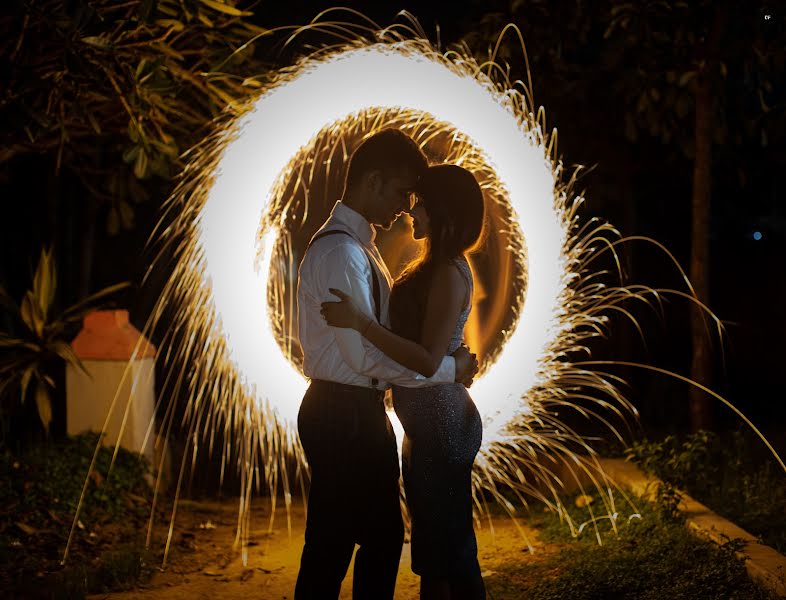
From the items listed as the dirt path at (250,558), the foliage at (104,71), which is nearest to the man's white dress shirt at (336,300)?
the dirt path at (250,558)

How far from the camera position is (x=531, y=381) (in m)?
6.27

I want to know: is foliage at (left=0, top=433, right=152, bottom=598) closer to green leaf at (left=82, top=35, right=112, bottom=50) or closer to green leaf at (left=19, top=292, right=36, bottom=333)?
green leaf at (left=19, top=292, right=36, bottom=333)

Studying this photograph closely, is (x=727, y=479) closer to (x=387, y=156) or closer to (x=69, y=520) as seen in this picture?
(x=387, y=156)

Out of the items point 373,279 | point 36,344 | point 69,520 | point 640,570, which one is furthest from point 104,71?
point 640,570

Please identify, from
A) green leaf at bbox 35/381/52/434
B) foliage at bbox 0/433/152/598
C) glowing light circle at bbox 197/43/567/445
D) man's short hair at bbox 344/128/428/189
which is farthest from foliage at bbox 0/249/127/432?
man's short hair at bbox 344/128/428/189

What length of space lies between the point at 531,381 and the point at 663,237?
13484 millimetres

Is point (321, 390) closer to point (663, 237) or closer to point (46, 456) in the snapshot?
point (46, 456)

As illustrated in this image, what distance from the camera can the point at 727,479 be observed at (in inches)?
263

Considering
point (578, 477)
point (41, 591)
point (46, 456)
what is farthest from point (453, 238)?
point (46, 456)

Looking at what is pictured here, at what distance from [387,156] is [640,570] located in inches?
116

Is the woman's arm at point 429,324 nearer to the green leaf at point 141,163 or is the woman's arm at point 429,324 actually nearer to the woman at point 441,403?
the woman at point 441,403

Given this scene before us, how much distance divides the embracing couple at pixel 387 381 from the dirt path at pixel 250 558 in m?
1.54

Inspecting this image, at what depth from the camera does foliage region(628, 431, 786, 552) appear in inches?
234

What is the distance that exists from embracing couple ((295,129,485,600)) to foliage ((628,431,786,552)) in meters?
2.56
